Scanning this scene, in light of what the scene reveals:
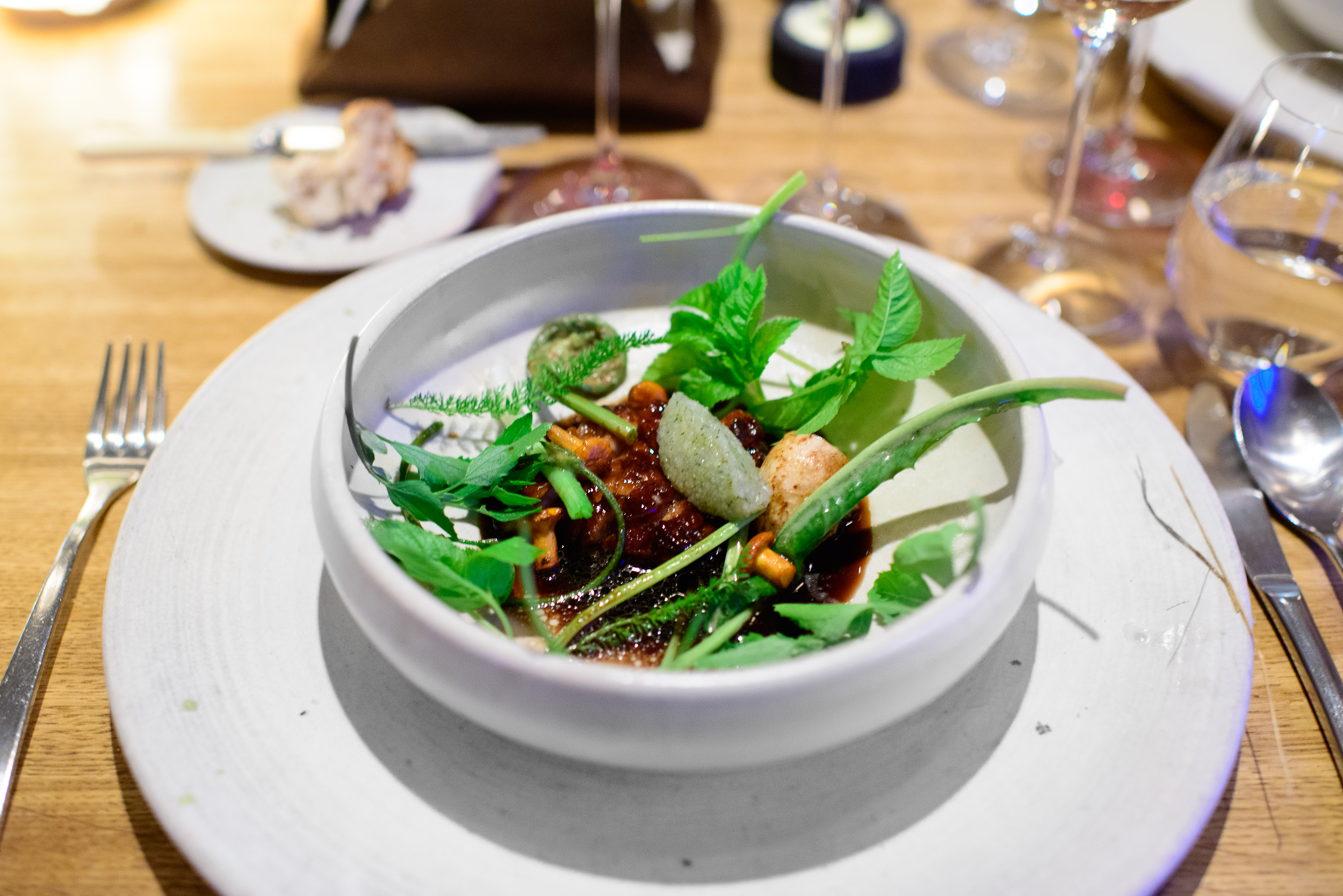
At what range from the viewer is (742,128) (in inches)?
65.1

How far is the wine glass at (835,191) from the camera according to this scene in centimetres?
139

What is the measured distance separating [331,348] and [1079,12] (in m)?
0.91

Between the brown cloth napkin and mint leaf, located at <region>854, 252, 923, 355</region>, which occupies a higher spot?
mint leaf, located at <region>854, 252, 923, 355</region>

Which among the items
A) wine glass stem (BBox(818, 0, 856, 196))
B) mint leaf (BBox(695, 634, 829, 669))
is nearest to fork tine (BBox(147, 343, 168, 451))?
mint leaf (BBox(695, 634, 829, 669))

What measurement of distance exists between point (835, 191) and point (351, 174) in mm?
710

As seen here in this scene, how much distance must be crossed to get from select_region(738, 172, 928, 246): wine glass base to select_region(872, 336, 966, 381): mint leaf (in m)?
0.58

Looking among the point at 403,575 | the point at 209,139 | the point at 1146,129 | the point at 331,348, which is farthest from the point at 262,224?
the point at 1146,129

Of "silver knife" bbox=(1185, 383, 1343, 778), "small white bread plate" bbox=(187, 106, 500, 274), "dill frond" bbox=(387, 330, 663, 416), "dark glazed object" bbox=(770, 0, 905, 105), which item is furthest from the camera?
"dark glazed object" bbox=(770, 0, 905, 105)

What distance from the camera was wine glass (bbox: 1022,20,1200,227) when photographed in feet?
4.75

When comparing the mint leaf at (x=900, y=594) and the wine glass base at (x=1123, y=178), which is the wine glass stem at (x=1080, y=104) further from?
the mint leaf at (x=900, y=594)

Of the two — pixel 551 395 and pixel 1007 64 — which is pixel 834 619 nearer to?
pixel 551 395

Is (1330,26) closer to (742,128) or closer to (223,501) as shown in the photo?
(742,128)

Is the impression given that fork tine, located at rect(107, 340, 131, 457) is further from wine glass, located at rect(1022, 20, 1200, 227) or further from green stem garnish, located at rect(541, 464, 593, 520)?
wine glass, located at rect(1022, 20, 1200, 227)

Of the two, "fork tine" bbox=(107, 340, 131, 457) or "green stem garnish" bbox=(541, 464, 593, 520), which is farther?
"fork tine" bbox=(107, 340, 131, 457)
